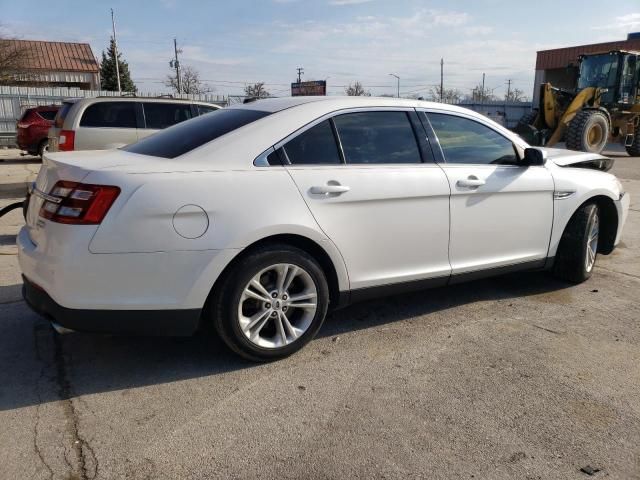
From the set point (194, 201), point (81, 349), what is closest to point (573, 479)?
point (194, 201)

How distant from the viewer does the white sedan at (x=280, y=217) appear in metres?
2.96

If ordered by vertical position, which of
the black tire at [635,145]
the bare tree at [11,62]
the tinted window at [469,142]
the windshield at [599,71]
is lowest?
the black tire at [635,145]

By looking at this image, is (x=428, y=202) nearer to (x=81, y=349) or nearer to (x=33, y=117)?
(x=81, y=349)

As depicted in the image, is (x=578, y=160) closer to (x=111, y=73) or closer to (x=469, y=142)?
(x=469, y=142)

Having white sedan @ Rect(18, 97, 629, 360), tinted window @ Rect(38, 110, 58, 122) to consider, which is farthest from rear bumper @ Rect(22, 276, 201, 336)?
tinted window @ Rect(38, 110, 58, 122)

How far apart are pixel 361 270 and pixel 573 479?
1720 millimetres

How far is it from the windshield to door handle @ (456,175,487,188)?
55.2 ft

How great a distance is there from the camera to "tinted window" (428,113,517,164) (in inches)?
164

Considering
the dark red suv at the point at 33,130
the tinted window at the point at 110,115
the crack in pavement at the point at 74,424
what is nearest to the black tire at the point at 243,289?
the crack in pavement at the point at 74,424

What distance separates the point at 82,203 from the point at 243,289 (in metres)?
0.98

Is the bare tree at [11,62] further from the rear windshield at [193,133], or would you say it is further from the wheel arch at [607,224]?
the wheel arch at [607,224]

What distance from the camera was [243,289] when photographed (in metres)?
3.23

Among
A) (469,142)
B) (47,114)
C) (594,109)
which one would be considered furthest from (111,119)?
(594,109)

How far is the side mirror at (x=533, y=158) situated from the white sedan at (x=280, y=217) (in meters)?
0.03
